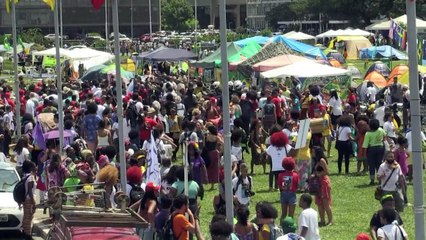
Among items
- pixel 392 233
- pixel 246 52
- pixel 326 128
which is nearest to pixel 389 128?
pixel 326 128

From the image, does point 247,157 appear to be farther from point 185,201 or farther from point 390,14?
point 390,14

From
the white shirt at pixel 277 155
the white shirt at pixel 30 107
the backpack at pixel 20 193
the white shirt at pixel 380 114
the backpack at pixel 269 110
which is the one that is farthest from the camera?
the white shirt at pixel 30 107

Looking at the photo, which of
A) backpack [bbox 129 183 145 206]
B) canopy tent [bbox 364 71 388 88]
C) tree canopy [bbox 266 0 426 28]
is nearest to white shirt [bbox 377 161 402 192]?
backpack [bbox 129 183 145 206]

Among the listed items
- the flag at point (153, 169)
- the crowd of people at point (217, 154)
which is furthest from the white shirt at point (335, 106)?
the flag at point (153, 169)

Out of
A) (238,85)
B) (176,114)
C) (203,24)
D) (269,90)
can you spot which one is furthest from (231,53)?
(203,24)

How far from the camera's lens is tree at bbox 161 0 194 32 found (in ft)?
440

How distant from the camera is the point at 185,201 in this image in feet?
46.0

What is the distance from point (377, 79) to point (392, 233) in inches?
1022

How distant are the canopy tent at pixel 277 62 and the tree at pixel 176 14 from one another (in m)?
96.7

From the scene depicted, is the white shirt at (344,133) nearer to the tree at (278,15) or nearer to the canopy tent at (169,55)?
the canopy tent at (169,55)

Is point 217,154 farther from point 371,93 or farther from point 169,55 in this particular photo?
point 169,55

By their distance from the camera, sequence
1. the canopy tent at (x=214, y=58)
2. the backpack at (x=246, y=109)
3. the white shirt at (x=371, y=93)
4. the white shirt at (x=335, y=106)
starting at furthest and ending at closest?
the canopy tent at (x=214, y=58)
the white shirt at (x=371, y=93)
the white shirt at (x=335, y=106)
the backpack at (x=246, y=109)

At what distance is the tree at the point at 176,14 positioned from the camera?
13425 centimetres

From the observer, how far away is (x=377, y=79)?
38.5m
